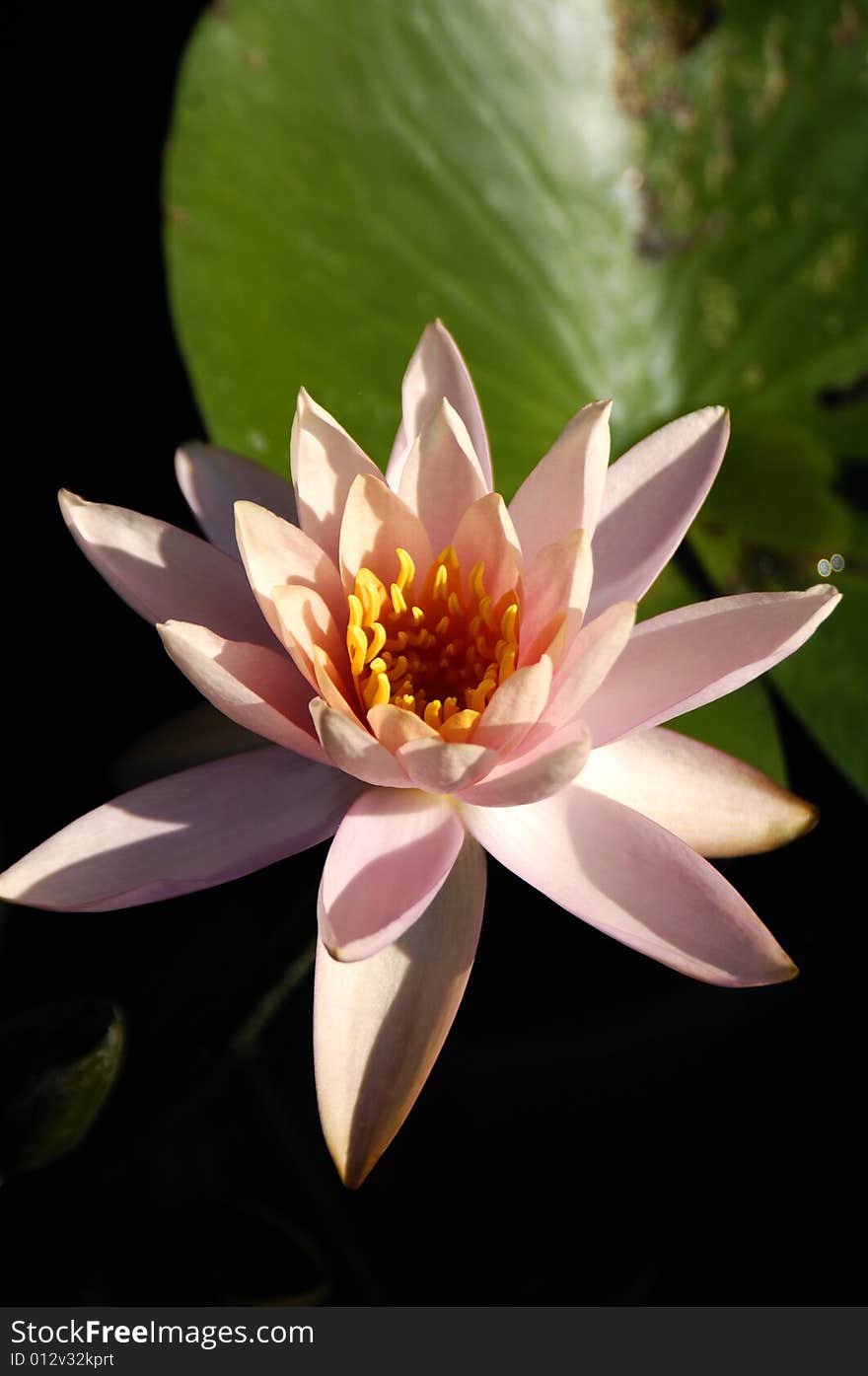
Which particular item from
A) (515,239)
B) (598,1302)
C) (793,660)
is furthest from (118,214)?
(598,1302)

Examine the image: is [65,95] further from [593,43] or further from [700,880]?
[700,880]

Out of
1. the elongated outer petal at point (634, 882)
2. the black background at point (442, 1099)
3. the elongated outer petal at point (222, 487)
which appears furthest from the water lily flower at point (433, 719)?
the black background at point (442, 1099)

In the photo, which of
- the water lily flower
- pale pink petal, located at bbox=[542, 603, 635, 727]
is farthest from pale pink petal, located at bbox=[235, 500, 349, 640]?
pale pink petal, located at bbox=[542, 603, 635, 727]

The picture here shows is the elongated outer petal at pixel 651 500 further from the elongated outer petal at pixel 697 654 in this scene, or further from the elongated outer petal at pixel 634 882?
the elongated outer petal at pixel 634 882

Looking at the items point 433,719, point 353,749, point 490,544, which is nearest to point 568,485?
point 490,544

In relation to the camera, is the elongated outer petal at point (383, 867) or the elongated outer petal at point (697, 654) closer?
the elongated outer petal at point (383, 867)
